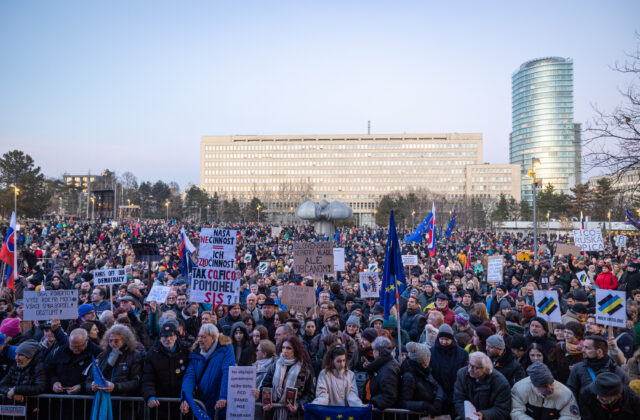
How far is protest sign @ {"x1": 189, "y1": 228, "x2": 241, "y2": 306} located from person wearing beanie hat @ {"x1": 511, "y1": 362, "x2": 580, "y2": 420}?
4.60 meters

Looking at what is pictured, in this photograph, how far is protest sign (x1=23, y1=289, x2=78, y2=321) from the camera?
6.67m

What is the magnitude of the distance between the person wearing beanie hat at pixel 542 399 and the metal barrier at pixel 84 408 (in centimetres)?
326

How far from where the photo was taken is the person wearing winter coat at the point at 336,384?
16.2ft

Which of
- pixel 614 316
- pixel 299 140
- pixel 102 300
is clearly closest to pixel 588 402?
pixel 614 316

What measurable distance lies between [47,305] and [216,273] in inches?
96.3

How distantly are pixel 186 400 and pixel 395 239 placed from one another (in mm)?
3399

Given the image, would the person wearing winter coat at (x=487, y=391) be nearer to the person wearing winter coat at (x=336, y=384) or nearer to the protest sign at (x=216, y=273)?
the person wearing winter coat at (x=336, y=384)

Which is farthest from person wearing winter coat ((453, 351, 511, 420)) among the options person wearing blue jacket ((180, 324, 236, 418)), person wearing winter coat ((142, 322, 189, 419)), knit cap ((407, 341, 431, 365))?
person wearing winter coat ((142, 322, 189, 419))

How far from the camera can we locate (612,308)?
20.5 ft

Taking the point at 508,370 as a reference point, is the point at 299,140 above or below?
above

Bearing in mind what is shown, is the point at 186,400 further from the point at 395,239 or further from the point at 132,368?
the point at 395,239

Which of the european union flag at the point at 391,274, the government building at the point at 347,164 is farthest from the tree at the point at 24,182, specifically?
the government building at the point at 347,164

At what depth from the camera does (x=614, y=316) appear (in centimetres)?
622

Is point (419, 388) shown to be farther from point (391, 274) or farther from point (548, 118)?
point (548, 118)
